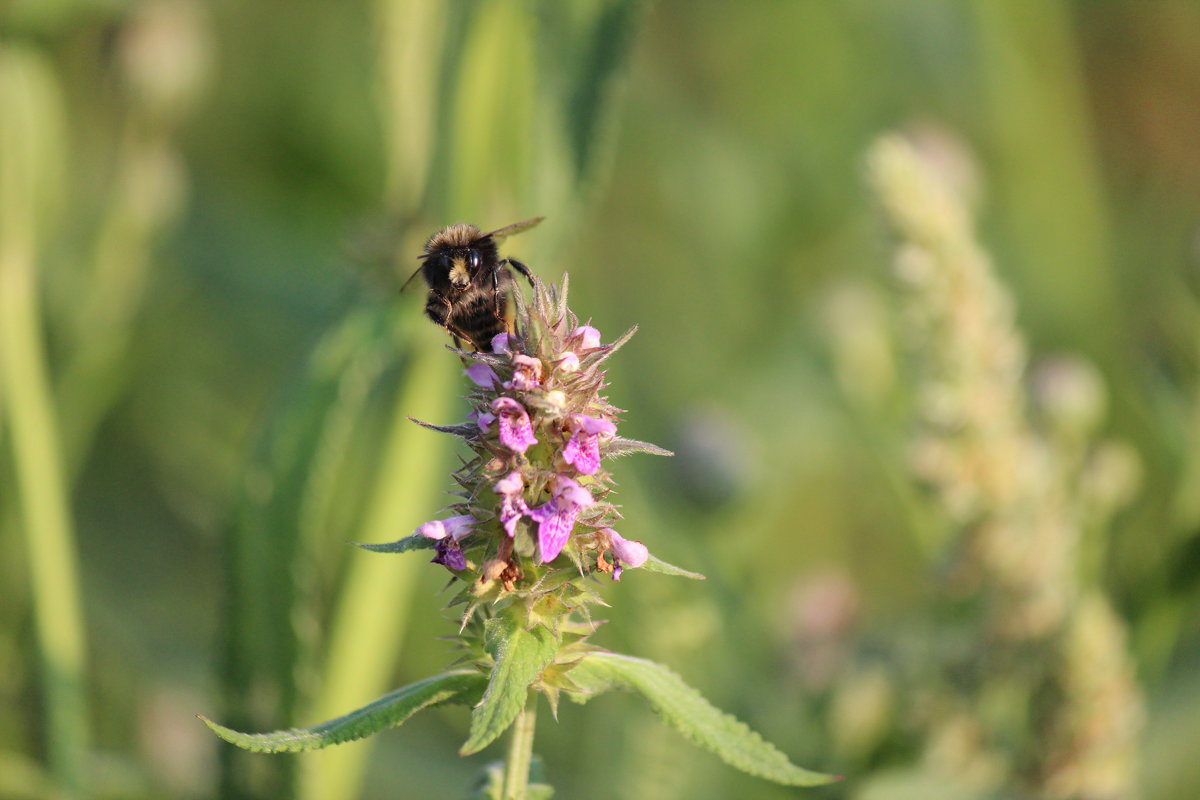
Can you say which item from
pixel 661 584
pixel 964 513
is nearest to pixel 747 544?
pixel 661 584

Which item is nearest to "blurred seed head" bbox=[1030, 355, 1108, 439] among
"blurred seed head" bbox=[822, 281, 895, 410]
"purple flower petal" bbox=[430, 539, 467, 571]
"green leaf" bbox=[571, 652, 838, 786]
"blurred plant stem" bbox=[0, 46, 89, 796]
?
"blurred seed head" bbox=[822, 281, 895, 410]

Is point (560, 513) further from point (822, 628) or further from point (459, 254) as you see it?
point (822, 628)

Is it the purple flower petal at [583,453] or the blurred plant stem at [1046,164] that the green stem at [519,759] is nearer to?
the purple flower petal at [583,453]

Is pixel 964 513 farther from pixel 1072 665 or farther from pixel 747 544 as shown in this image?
pixel 747 544

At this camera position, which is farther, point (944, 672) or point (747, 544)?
point (747, 544)

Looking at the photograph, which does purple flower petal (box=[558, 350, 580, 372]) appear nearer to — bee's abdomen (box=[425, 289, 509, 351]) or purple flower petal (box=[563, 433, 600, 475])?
purple flower petal (box=[563, 433, 600, 475])

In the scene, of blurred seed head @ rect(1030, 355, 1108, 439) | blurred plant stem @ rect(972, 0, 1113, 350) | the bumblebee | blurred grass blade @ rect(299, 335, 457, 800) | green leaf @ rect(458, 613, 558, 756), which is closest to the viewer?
green leaf @ rect(458, 613, 558, 756)

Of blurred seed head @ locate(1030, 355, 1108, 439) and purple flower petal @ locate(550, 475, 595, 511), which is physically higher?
blurred seed head @ locate(1030, 355, 1108, 439)
